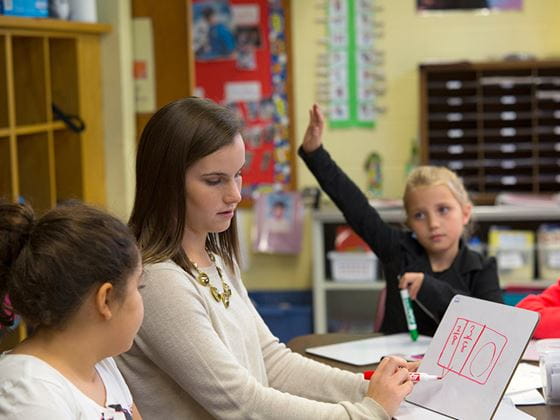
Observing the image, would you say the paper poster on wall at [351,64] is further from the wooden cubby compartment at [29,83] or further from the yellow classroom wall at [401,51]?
the wooden cubby compartment at [29,83]

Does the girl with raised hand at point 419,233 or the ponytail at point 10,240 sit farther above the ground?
the ponytail at point 10,240

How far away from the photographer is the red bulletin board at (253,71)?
17.8 feet

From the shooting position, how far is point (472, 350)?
190 cm

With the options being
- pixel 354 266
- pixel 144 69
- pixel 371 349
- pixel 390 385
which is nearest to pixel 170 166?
pixel 390 385

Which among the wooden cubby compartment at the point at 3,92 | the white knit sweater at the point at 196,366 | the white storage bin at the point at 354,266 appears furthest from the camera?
the white storage bin at the point at 354,266

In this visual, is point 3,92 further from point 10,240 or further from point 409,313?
point 10,240

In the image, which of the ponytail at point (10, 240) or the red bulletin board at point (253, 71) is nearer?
the ponytail at point (10, 240)

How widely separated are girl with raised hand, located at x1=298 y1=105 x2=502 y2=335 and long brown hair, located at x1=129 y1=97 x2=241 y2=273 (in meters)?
0.85

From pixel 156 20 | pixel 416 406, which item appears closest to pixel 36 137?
pixel 156 20

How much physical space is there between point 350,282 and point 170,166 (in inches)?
125

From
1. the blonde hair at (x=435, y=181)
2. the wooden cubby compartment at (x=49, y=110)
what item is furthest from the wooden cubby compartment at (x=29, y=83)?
the blonde hair at (x=435, y=181)

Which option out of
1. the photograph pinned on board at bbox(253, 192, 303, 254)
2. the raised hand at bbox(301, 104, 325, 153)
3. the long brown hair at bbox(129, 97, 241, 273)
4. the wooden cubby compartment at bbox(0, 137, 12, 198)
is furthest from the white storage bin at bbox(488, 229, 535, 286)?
the long brown hair at bbox(129, 97, 241, 273)

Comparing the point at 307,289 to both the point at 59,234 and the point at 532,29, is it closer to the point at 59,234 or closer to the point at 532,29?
the point at 532,29

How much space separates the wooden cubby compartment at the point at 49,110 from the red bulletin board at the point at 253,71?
5.02 ft
